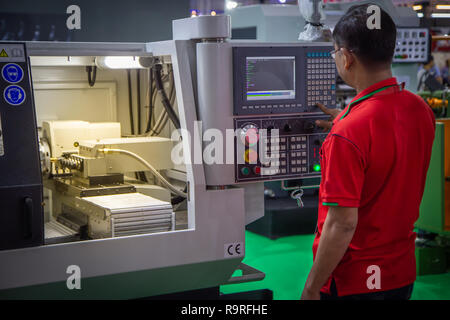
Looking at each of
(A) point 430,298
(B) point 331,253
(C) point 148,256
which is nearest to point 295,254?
(A) point 430,298

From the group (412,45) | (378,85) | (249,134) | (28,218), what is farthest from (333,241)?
(412,45)

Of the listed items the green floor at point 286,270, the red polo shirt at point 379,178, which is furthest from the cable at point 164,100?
the green floor at point 286,270

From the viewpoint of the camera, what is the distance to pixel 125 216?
2324 millimetres

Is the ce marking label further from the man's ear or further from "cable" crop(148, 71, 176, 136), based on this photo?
the man's ear

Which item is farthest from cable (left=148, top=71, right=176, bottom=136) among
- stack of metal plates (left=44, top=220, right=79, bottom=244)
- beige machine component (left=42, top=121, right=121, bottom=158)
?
stack of metal plates (left=44, top=220, right=79, bottom=244)

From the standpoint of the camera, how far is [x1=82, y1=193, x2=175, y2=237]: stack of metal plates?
7.57 ft

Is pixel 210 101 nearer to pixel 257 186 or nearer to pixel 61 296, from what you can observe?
pixel 257 186

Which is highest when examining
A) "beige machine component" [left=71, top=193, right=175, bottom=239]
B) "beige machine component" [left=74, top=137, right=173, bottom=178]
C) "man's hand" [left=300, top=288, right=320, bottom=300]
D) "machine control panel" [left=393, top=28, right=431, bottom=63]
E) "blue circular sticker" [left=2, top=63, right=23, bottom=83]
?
"machine control panel" [left=393, top=28, right=431, bottom=63]

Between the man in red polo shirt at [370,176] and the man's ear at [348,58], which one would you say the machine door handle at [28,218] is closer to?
the man in red polo shirt at [370,176]

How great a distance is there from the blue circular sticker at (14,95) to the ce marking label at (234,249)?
3.30 feet

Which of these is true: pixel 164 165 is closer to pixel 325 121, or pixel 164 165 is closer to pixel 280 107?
pixel 280 107

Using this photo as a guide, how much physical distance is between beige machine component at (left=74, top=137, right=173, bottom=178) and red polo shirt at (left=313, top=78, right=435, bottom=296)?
114 centimetres

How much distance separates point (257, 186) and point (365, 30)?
1035 millimetres

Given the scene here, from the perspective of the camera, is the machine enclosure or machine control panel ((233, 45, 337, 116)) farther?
machine control panel ((233, 45, 337, 116))
